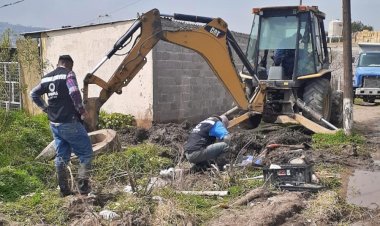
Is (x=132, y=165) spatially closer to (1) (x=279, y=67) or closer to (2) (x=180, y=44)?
(2) (x=180, y=44)

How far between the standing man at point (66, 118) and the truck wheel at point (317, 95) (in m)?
6.03

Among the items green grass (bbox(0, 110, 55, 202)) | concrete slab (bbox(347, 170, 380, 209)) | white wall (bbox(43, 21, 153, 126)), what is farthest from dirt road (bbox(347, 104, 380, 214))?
white wall (bbox(43, 21, 153, 126))

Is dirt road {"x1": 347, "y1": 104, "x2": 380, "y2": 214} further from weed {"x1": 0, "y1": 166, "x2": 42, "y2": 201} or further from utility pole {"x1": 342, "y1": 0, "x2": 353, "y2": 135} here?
weed {"x1": 0, "y1": 166, "x2": 42, "y2": 201}

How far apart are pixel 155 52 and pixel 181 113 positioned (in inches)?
80.0

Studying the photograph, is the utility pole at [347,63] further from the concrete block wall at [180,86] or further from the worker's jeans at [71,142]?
the worker's jeans at [71,142]

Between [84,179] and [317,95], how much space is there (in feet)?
21.0

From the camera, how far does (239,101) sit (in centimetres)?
1039

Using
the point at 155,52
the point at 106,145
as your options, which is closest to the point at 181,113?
the point at 155,52

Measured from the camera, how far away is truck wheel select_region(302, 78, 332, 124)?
11.0 metres

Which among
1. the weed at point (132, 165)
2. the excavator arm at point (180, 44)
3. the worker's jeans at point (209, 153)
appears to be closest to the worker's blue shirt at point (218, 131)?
the worker's jeans at point (209, 153)

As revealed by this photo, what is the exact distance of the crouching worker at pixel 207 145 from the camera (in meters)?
7.54

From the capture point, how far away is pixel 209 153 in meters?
7.53

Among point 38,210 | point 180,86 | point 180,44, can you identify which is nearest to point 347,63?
point 180,44

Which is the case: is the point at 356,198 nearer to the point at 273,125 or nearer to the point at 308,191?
the point at 308,191
